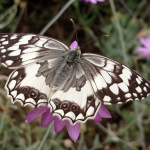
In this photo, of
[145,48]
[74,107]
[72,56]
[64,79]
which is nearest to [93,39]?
[145,48]

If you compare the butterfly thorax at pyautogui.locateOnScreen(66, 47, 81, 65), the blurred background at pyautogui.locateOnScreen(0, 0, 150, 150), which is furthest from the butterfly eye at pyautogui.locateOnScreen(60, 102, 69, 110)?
the blurred background at pyautogui.locateOnScreen(0, 0, 150, 150)

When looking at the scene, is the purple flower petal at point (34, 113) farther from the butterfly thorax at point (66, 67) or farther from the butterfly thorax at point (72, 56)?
the butterfly thorax at point (72, 56)

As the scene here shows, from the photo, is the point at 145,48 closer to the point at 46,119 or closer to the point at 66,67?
the point at 66,67

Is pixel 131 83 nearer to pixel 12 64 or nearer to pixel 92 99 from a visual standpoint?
pixel 92 99

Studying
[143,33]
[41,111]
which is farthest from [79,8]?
[41,111]

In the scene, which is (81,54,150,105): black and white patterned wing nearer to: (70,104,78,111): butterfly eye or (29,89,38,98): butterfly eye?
(70,104,78,111): butterfly eye

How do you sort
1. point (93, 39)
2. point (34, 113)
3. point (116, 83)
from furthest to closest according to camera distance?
point (93, 39), point (34, 113), point (116, 83)

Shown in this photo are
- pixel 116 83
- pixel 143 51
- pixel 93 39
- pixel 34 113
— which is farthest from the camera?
pixel 93 39

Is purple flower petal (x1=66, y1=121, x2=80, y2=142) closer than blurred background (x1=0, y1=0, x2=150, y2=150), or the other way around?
purple flower petal (x1=66, y1=121, x2=80, y2=142)
